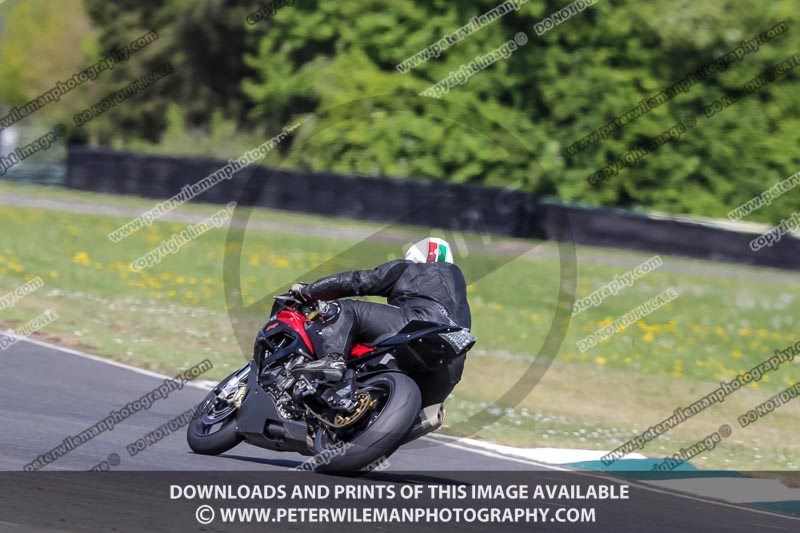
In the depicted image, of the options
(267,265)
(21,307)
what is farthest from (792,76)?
(21,307)

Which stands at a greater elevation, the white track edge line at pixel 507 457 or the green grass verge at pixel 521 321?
the white track edge line at pixel 507 457

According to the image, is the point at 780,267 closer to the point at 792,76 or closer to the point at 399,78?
the point at 792,76

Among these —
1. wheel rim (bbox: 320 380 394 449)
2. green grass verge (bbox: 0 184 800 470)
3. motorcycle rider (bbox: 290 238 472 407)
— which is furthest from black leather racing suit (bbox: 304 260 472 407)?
green grass verge (bbox: 0 184 800 470)

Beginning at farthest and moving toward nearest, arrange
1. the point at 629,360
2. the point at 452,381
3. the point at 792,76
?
1. the point at 792,76
2. the point at 629,360
3. the point at 452,381

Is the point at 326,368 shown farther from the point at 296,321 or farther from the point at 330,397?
the point at 296,321

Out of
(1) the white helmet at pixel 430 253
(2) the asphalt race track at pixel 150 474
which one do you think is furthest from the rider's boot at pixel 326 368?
(1) the white helmet at pixel 430 253

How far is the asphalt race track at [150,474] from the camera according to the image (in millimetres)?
6539

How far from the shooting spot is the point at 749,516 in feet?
27.4

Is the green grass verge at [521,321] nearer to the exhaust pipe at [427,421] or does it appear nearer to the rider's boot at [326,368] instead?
the rider's boot at [326,368]

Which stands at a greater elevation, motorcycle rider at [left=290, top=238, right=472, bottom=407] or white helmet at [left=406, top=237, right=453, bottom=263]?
white helmet at [left=406, top=237, right=453, bottom=263]

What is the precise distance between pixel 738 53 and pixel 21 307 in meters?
22.0

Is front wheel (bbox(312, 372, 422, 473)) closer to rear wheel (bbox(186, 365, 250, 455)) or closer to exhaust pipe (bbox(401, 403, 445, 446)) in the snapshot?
exhaust pipe (bbox(401, 403, 445, 446))

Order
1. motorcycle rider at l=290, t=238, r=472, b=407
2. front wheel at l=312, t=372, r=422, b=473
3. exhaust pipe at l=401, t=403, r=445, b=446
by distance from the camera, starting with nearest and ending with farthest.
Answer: front wheel at l=312, t=372, r=422, b=473
exhaust pipe at l=401, t=403, r=445, b=446
motorcycle rider at l=290, t=238, r=472, b=407

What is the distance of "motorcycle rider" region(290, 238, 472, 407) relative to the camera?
785cm
